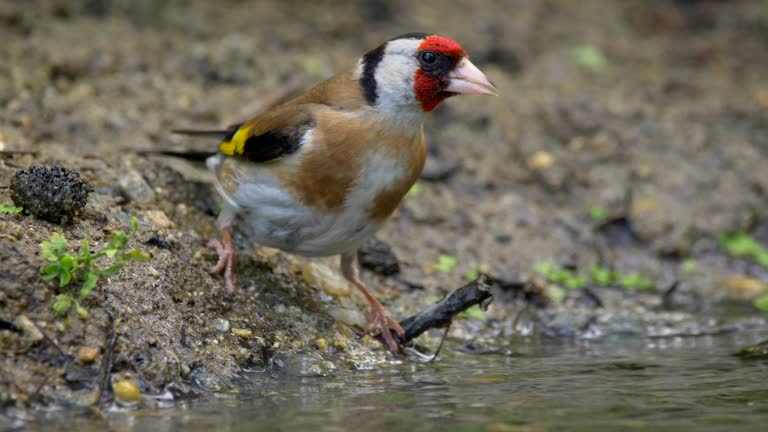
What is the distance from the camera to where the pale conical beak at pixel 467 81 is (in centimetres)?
461

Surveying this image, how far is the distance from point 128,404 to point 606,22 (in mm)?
7559

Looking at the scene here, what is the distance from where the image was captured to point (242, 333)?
14.8ft

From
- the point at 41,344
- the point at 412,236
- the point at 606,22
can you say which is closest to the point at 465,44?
the point at 606,22

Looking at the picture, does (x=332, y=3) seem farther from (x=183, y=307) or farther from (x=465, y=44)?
(x=183, y=307)

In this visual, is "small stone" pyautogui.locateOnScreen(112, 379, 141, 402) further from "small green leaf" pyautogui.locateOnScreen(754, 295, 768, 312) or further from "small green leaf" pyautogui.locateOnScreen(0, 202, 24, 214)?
"small green leaf" pyautogui.locateOnScreen(754, 295, 768, 312)

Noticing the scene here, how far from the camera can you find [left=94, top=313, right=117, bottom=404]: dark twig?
3691 mm

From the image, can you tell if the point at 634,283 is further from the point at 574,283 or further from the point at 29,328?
the point at 29,328

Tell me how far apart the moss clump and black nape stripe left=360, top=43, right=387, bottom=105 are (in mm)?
1476

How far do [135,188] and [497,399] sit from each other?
2.57 metres

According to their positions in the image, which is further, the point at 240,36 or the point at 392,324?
the point at 240,36

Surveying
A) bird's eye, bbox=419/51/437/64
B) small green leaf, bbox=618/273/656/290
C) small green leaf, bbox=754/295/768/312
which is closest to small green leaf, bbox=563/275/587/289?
small green leaf, bbox=618/273/656/290

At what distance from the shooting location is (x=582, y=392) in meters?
3.96

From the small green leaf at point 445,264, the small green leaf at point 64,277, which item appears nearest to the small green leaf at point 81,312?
the small green leaf at point 64,277

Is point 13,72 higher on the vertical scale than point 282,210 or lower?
higher
